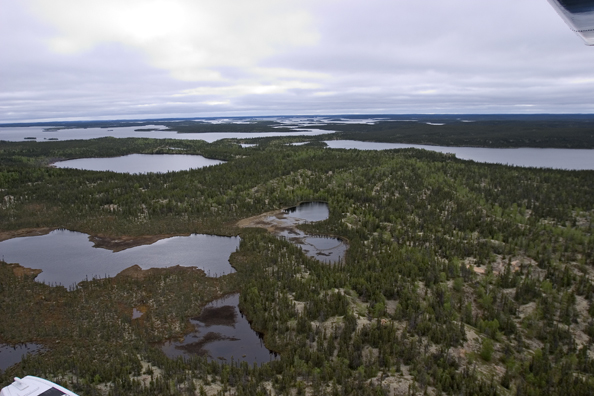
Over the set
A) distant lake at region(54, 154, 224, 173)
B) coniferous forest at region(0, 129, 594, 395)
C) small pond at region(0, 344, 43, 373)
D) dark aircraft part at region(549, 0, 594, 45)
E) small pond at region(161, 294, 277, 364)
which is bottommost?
small pond at region(161, 294, 277, 364)

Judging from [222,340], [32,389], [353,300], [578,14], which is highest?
[578,14]

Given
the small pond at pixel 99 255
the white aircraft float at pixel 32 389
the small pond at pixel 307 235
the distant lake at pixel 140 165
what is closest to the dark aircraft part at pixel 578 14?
the white aircraft float at pixel 32 389

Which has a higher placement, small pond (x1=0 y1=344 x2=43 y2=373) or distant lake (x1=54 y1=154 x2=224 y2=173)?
distant lake (x1=54 y1=154 x2=224 y2=173)

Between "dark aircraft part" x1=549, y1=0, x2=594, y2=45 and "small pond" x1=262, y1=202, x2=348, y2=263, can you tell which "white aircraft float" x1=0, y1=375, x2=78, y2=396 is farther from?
"dark aircraft part" x1=549, y1=0, x2=594, y2=45

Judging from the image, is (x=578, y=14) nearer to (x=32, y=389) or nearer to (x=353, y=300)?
(x=353, y=300)

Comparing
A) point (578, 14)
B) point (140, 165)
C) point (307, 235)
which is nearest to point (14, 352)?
point (307, 235)

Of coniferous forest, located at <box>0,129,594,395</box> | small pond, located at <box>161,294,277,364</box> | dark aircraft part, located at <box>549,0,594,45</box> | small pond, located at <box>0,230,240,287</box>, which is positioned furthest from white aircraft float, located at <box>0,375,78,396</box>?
dark aircraft part, located at <box>549,0,594,45</box>
